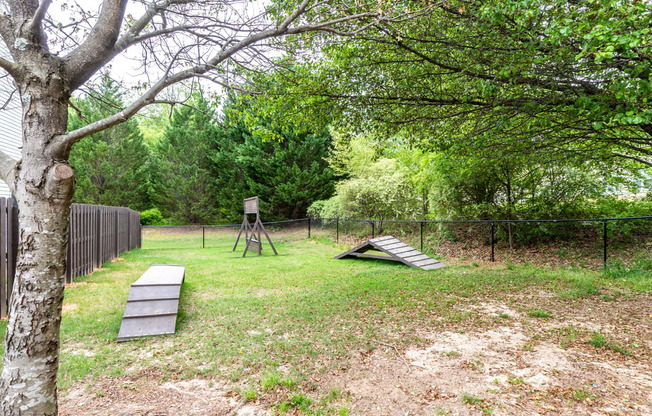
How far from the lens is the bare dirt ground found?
8.37ft

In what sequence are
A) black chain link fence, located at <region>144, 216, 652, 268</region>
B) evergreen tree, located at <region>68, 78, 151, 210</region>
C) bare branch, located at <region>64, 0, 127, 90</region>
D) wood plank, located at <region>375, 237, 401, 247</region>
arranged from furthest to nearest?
evergreen tree, located at <region>68, 78, 151, 210</region> < wood plank, located at <region>375, 237, 401, 247</region> < black chain link fence, located at <region>144, 216, 652, 268</region> < bare branch, located at <region>64, 0, 127, 90</region>

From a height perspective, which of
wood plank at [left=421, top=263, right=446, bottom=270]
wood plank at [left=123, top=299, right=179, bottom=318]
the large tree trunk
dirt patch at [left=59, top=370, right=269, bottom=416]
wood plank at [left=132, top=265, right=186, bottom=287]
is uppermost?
the large tree trunk

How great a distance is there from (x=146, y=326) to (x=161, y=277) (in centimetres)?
109

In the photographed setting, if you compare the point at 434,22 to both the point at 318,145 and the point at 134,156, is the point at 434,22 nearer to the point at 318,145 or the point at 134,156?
the point at 318,145

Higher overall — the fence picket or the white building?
the white building

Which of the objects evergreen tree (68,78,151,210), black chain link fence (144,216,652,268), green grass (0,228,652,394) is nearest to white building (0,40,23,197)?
green grass (0,228,652,394)

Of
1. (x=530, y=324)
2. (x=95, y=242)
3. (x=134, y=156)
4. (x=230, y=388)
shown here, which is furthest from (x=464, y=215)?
(x=134, y=156)

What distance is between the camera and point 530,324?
434 centimetres

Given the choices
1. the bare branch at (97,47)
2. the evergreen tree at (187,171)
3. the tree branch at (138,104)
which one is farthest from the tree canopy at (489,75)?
the evergreen tree at (187,171)

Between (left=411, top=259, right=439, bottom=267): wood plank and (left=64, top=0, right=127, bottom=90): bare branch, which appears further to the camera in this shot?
(left=411, top=259, right=439, bottom=267): wood plank

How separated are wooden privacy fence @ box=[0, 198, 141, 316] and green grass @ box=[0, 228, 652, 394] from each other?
0.42m

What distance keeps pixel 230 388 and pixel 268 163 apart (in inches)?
729

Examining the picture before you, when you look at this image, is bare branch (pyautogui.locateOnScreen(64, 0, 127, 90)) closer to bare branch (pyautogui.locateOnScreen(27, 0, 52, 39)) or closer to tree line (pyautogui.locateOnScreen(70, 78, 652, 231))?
bare branch (pyautogui.locateOnScreen(27, 0, 52, 39))

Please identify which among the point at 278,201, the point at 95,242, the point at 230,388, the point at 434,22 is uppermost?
the point at 434,22
